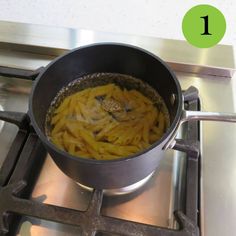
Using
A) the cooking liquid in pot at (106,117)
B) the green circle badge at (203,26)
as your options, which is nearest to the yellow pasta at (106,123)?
the cooking liquid in pot at (106,117)

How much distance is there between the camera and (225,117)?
0.44 metres

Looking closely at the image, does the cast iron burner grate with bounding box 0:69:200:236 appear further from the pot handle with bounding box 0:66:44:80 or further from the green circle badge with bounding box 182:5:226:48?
the green circle badge with bounding box 182:5:226:48

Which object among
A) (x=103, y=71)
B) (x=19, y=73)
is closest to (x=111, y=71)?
(x=103, y=71)

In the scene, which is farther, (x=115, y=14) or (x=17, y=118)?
(x=115, y=14)

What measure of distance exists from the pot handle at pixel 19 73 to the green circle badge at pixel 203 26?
0.31 m

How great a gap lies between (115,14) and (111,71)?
26cm

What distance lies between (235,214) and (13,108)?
1.34 feet

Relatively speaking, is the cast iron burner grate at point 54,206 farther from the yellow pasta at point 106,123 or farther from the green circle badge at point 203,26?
the green circle badge at point 203,26

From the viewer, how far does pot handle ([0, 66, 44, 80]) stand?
579 mm

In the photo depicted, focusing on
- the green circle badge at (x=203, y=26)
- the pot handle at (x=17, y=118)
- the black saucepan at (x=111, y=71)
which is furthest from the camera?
the green circle badge at (x=203, y=26)

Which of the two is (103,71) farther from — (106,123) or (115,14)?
(115,14)

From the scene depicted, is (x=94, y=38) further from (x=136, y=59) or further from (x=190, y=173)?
(x=190, y=173)

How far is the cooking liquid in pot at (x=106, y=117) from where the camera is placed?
464 mm

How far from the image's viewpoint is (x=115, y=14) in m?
0.75
